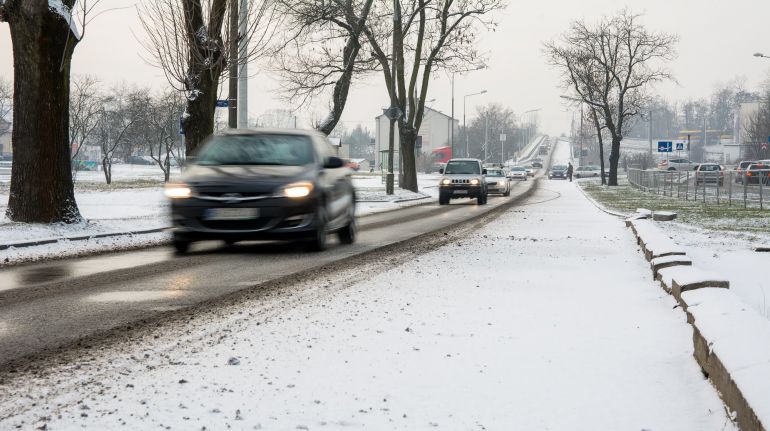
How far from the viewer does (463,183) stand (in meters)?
29.9

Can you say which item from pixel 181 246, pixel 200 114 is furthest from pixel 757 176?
pixel 181 246

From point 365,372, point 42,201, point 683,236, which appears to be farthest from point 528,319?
point 42,201

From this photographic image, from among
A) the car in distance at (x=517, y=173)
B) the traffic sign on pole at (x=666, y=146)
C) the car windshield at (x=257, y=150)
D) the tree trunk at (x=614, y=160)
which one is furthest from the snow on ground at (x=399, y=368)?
the car in distance at (x=517, y=173)

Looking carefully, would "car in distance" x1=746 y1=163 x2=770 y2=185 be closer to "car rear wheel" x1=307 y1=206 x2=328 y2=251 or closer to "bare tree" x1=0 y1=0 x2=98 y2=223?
"car rear wheel" x1=307 y1=206 x2=328 y2=251

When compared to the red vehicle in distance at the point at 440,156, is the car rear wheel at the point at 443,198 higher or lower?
lower

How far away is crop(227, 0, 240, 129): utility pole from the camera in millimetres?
18750

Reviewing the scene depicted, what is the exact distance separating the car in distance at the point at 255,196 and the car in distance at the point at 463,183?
707 inches

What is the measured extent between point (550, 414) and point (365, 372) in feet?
3.80

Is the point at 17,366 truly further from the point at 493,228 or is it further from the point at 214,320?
the point at 493,228

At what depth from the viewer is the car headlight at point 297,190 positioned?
11125 mm

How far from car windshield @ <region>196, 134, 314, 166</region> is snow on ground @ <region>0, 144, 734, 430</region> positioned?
4154 mm

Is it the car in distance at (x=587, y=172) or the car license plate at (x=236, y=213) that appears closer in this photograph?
the car license plate at (x=236, y=213)

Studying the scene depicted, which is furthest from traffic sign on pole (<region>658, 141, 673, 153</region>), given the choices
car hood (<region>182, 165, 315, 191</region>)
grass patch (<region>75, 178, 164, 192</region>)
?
car hood (<region>182, 165, 315, 191</region>)

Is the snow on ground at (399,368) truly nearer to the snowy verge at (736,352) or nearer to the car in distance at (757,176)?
the snowy verge at (736,352)
